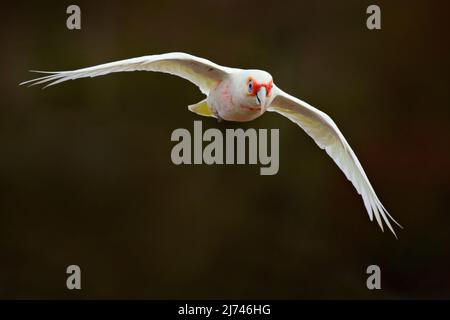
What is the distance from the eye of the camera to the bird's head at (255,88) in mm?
1620

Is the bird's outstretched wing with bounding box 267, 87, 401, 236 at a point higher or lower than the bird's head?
lower

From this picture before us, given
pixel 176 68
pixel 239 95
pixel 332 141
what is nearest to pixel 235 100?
pixel 239 95

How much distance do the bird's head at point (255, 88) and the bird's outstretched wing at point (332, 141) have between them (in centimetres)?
17

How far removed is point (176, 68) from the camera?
1748mm

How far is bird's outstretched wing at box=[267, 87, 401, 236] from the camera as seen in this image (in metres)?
1.82

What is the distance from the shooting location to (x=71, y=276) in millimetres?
2658

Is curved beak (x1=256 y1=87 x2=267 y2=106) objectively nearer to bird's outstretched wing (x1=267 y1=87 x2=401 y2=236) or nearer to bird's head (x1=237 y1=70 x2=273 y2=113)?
bird's head (x1=237 y1=70 x2=273 y2=113)

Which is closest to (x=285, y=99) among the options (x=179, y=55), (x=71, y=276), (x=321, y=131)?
(x=321, y=131)

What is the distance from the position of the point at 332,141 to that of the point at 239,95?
38cm

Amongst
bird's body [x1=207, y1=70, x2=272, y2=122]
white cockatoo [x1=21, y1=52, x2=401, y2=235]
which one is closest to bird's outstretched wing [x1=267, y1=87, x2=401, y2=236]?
white cockatoo [x1=21, y1=52, x2=401, y2=235]

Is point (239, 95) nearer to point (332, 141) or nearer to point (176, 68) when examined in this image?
point (176, 68)

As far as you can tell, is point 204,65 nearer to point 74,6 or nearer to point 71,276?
point 74,6

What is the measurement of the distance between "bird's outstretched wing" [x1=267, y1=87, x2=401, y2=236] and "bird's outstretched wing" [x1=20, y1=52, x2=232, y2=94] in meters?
0.17

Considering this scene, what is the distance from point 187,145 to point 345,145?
1.60 feet
